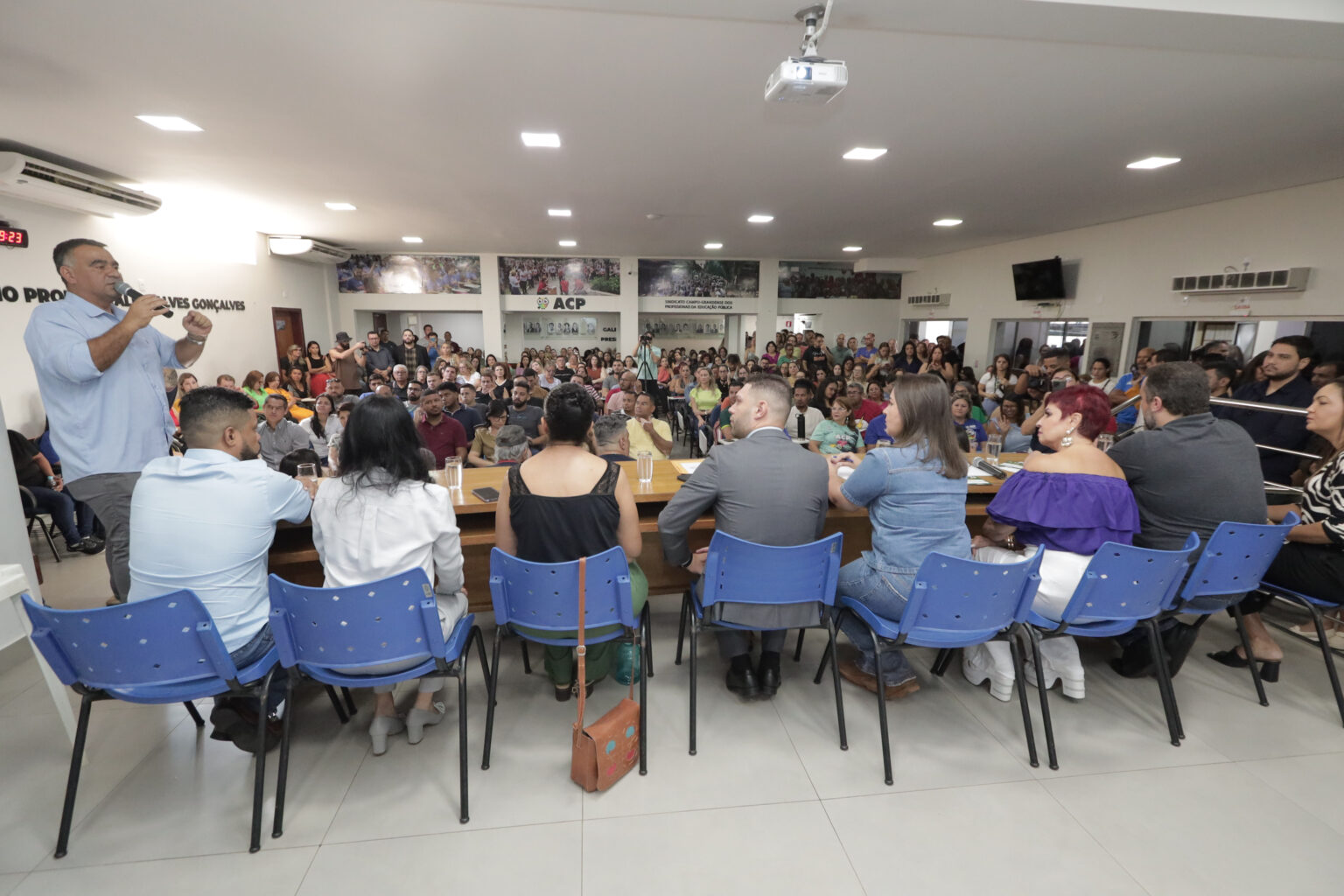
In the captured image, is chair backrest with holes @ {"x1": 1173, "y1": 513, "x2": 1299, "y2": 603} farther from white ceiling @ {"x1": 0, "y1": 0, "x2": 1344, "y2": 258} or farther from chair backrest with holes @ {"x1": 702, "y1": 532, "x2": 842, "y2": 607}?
white ceiling @ {"x1": 0, "y1": 0, "x2": 1344, "y2": 258}

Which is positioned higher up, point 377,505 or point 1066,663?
point 377,505

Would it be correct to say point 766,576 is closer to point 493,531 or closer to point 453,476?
point 493,531

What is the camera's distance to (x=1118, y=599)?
2174 mm

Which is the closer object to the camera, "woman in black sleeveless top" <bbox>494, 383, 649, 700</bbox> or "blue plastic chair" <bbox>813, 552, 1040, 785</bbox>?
"blue plastic chair" <bbox>813, 552, 1040, 785</bbox>

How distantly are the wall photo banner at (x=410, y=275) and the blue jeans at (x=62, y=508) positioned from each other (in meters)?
9.08

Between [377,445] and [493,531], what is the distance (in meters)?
1.00

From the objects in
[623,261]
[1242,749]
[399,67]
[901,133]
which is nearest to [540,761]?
[1242,749]

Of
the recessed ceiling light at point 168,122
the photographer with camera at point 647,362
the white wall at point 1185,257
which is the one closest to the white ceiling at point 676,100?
the recessed ceiling light at point 168,122

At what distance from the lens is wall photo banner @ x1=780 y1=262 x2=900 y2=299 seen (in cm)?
1352

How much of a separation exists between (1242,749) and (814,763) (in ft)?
5.60

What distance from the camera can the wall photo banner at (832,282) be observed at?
532 inches

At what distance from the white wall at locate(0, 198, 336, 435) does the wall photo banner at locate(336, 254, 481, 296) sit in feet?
1.60

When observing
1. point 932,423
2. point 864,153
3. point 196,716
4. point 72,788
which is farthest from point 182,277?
point 932,423

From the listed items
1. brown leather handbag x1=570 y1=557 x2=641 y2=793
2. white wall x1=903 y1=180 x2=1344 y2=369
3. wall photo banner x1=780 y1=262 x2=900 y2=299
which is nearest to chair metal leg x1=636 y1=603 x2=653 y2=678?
brown leather handbag x1=570 y1=557 x2=641 y2=793
